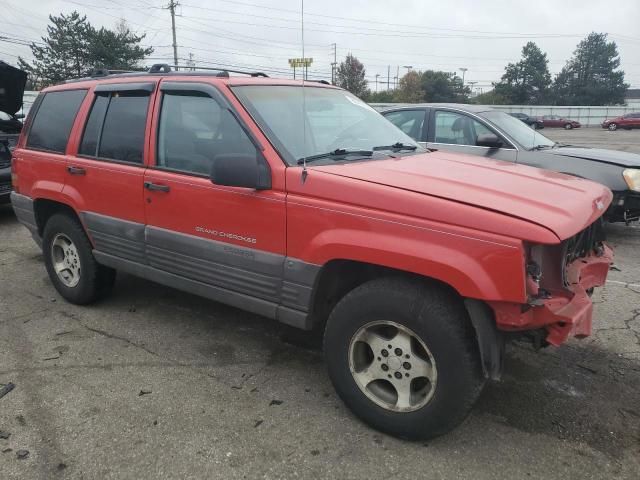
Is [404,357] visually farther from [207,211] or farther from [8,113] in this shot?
[8,113]

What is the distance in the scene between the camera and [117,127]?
3980mm

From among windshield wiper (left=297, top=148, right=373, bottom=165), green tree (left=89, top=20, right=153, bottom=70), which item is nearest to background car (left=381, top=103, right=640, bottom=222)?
windshield wiper (left=297, top=148, right=373, bottom=165)

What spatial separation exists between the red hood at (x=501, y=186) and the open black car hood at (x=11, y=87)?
21.8 ft

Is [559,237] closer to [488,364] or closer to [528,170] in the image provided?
[488,364]

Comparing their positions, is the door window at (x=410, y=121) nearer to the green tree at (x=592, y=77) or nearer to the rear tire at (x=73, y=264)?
the rear tire at (x=73, y=264)

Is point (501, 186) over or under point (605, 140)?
over

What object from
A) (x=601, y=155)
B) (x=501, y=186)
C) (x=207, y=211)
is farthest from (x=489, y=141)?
(x=207, y=211)

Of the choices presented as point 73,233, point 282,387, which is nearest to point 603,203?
point 282,387

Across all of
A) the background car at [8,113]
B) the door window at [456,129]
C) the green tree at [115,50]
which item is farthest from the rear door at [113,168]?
the green tree at [115,50]

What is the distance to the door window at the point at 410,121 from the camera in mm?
7160

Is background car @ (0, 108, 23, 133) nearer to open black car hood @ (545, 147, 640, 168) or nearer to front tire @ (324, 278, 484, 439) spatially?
front tire @ (324, 278, 484, 439)

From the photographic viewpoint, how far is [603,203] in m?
2.99

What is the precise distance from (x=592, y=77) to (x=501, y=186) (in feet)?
311

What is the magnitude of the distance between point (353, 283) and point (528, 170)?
138 centimetres
